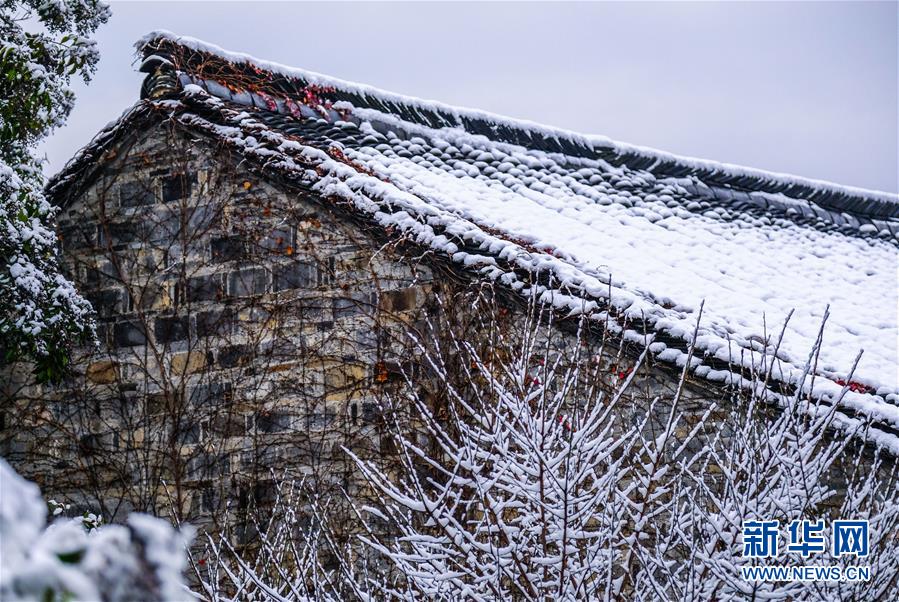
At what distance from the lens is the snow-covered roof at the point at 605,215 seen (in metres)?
5.86

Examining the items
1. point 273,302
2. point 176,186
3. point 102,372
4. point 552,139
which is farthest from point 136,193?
point 552,139

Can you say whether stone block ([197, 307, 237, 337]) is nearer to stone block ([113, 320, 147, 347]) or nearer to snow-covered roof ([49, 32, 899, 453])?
stone block ([113, 320, 147, 347])

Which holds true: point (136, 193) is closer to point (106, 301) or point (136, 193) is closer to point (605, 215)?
point (106, 301)

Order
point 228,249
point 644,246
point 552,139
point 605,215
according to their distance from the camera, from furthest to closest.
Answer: point 552,139
point 605,215
point 644,246
point 228,249

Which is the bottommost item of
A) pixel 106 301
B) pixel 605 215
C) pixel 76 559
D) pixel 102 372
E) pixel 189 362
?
pixel 102 372

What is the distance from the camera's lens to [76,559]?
141cm

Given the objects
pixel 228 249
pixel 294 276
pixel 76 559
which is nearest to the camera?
pixel 76 559

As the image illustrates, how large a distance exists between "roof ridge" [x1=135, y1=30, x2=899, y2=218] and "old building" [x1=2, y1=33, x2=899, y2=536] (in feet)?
1.57

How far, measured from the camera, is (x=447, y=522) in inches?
158

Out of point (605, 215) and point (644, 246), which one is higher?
point (605, 215)

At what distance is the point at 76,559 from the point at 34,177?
539cm

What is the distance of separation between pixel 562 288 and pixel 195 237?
248 cm

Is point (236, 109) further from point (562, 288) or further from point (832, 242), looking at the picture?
point (832, 242)

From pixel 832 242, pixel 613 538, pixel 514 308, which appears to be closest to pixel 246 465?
pixel 514 308
